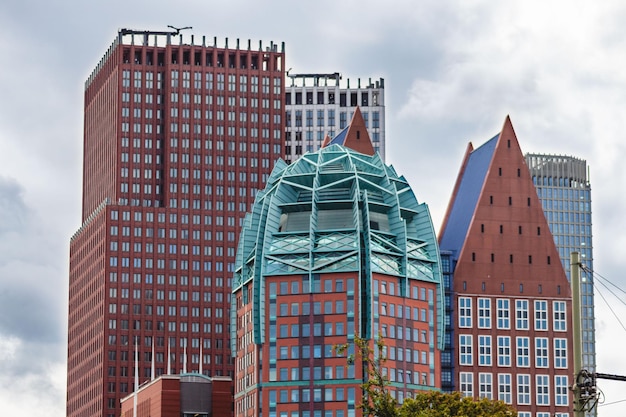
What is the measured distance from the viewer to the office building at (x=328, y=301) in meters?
191

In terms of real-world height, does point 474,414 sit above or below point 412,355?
below

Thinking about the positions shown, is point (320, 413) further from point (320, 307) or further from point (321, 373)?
point (320, 307)

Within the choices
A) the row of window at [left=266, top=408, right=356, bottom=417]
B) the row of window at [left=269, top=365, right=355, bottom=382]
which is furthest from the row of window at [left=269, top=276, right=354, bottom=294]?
the row of window at [left=266, top=408, right=356, bottom=417]

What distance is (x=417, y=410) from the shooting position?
377 ft

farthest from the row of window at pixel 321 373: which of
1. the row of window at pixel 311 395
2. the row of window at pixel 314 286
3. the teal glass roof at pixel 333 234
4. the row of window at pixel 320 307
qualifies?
the row of window at pixel 314 286

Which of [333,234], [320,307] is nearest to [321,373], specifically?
[320,307]

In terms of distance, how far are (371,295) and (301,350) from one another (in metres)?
11.7

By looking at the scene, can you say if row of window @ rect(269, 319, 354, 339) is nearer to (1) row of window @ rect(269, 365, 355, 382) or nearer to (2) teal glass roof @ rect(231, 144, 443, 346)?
(2) teal glass roof @ rect(231, 144, 443, 346)

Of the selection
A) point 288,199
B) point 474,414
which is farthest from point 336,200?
point 474,414

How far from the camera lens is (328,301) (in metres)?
193

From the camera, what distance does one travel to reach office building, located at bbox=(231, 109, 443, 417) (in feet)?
627

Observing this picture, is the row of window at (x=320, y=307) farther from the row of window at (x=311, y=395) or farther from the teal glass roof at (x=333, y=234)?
the row of window at (x=311, y=395)

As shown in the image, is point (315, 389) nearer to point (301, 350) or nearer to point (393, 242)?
point (301, 350)

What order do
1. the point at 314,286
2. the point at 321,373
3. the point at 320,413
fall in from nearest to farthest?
the point at 320,413 → the point at 321,373 → the point at 314,286
